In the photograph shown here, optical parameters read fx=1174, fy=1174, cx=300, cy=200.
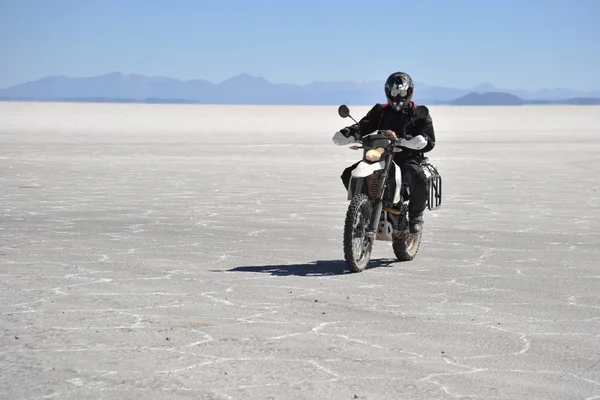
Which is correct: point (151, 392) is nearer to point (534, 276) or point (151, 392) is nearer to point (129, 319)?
point (129, 319)

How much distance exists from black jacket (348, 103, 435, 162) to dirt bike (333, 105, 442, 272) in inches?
3.9

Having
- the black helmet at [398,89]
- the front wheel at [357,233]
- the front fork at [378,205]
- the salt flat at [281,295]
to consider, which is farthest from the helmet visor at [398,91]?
the salt flat at [281,295]

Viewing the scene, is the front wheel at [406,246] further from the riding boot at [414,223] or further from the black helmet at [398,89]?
the black helmet at [398,89]

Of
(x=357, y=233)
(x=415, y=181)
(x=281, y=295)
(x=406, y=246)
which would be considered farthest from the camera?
(x=406, y=246)

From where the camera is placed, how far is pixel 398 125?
10.6 metres

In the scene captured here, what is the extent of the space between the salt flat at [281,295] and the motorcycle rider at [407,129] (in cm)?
62

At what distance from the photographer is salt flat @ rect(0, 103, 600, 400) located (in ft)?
20.3

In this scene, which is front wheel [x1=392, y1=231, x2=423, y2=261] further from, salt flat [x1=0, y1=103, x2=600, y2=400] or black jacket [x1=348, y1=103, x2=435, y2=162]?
black jacket [x1=348, y1=103, x2=435, y2=162]

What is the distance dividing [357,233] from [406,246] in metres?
0.99

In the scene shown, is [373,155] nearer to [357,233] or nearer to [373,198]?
[373,198]

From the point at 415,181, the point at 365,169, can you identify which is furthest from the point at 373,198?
the point at 415,181

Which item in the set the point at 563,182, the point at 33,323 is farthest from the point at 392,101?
the point at 563,182

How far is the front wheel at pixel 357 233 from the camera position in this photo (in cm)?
972

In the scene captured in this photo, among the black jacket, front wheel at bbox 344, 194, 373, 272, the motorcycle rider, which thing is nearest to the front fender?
front wheel at bbox 344, 194, 373, 272
